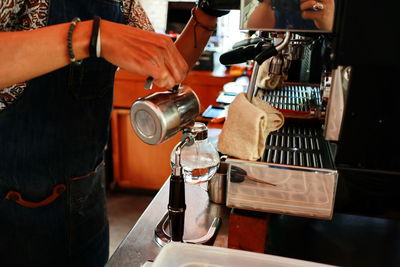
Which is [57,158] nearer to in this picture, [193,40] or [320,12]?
[193,40]

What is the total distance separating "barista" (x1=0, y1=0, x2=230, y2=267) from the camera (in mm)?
620

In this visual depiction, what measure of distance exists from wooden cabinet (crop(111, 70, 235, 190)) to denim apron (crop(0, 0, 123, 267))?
1445mm

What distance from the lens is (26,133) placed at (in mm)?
835

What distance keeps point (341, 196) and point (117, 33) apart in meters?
0.50

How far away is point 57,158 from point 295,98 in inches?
28.7

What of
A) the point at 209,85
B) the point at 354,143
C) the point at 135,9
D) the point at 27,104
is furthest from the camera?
the point at 209,85

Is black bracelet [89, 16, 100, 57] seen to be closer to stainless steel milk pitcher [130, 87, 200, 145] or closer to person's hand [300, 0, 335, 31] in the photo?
stainless steel milk pitcher [130, 87, 200, 145]

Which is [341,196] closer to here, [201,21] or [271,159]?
[271,159]

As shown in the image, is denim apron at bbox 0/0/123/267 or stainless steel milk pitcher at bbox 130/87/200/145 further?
denim apron at bbox 0/0/123/267

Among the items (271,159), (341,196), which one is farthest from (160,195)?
(341,196)

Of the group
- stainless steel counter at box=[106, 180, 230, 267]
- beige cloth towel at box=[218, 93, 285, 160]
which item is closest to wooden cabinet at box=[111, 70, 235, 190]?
stainless steel counter at box=[106, 180, 230, 267]

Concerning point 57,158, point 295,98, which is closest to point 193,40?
point 295,98

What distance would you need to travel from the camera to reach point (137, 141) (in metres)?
2.58

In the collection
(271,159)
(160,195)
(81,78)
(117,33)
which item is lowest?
(160,195)
